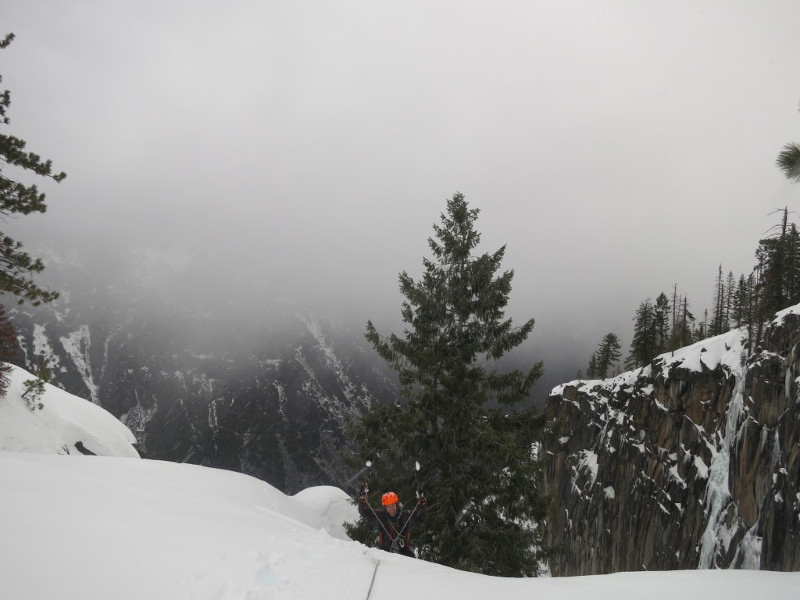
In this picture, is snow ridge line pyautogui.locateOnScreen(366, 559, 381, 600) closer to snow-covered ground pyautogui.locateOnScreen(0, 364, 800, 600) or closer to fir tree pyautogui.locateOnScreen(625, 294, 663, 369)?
snow-covered ground pyautogui.locateOnScreen(0, 364, 800, 600)

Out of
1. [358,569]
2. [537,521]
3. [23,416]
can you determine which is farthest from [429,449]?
[23,416]

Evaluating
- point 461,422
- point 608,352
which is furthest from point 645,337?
point 461,422

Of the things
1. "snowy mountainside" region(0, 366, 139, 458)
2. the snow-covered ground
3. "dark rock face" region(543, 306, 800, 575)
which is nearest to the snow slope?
the snow-covered ground

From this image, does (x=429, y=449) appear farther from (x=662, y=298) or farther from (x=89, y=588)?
(x=662, y=298)

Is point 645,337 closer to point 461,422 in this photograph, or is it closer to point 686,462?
point 686,462

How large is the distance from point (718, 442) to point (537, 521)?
28.3 meters

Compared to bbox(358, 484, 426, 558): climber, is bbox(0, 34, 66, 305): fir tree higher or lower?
higher

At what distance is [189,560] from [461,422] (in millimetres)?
8382

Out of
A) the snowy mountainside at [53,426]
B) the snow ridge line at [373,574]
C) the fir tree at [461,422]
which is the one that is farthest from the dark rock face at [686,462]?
the snowy mountainside at [53,426]

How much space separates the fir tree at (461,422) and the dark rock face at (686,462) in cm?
174

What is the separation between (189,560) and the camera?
4.87 m

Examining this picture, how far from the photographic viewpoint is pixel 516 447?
443 inches

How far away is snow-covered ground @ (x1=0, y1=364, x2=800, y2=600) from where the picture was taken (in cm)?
411

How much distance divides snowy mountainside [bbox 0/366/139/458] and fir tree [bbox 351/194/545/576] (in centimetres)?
1451
